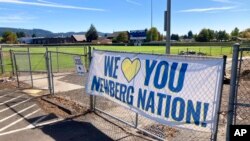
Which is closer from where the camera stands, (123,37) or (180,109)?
(180,109)

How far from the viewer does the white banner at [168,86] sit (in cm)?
450

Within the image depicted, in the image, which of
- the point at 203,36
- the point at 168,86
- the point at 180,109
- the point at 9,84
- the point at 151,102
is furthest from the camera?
the point at 203,36

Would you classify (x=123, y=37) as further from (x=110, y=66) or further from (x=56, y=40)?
(x=110, y=66)

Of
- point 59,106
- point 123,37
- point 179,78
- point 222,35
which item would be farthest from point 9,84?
point 222,35

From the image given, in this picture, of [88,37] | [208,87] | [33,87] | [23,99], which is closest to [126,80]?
[208,87]

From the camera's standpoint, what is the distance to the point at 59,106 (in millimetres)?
9086

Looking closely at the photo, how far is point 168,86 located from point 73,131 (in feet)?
9.28

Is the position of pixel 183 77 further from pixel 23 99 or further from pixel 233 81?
→ pixel 23 99

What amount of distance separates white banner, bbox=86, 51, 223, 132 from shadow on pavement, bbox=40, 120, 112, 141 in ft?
2.99

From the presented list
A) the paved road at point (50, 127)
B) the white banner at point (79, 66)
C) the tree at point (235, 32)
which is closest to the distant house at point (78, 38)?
the tree at point (235, 32)

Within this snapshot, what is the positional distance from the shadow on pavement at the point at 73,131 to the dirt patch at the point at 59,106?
81cm

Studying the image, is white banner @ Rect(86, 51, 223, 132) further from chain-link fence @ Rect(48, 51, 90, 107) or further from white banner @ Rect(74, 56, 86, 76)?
chain-link fence @ Rect(48, 51, 90, 107)

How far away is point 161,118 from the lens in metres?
5.44

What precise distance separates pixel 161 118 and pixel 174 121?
36 centimetres
